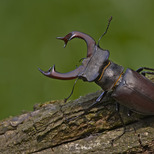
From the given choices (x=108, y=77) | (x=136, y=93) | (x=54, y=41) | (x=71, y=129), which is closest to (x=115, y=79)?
(x=108, y=77)

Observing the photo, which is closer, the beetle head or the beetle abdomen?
the beetle abdomen

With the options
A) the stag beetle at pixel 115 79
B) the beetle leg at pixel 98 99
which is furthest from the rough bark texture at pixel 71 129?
the stag beetle at pixel 115 79

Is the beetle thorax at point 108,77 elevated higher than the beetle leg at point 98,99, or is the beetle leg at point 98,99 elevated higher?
the beetle thorax at point 108,77

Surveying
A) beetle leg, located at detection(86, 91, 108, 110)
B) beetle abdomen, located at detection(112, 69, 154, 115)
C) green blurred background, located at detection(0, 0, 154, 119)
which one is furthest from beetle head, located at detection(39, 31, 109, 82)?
green blurred background, located at detection(0, 0, 154, 119)

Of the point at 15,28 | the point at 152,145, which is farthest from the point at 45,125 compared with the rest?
the point at 15,28

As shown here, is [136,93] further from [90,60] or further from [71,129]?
[71,129]

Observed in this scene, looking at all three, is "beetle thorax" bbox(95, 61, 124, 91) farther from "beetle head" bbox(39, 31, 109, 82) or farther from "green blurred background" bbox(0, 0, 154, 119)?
"green blurred background" bbox(0, 0, 154, 119)

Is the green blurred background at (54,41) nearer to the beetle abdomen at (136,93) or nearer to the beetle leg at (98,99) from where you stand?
the beetle leg at (98,99)

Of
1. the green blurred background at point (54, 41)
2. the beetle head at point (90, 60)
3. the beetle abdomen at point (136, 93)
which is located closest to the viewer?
the beetle abdomen at point (136, 93)
